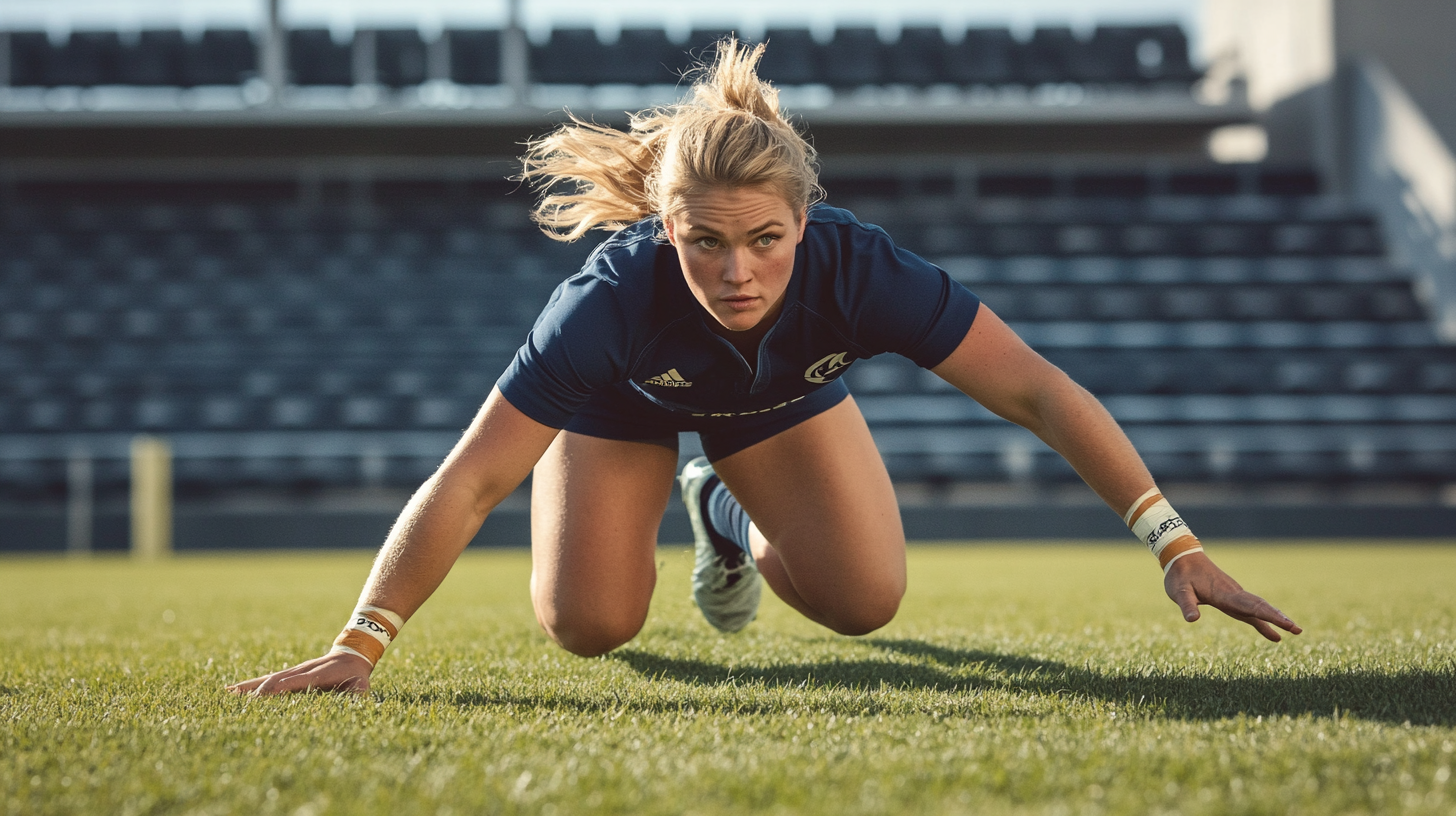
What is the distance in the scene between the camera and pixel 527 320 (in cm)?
1361

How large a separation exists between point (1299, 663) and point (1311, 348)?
11.9 m

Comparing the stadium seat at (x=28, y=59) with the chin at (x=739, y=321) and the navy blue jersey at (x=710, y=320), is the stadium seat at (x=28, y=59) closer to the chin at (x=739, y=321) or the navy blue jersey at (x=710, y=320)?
the navy blue jersey at (x=710, y=320)

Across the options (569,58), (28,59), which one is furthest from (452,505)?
(28,59)

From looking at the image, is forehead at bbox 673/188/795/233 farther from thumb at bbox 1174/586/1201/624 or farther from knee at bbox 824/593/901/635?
knee at bbox 824/593/901/635

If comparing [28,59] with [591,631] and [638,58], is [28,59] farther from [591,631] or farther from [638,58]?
Result: [591,631]

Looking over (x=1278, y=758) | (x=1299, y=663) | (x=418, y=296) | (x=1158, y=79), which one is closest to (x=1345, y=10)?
(x=1158, y=79)

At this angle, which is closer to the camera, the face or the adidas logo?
the face

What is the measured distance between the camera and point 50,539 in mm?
10539

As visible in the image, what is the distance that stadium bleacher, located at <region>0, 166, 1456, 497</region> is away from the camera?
38.3 ft

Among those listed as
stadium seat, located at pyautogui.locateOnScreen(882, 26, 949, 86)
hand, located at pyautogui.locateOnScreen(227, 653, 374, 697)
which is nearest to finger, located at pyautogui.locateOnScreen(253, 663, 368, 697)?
hand, located at pyautogui.locateOnScreen(227, 653, 374, 697)

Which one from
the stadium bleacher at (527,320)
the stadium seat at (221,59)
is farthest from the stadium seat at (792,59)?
the stadium seat at (221,59)

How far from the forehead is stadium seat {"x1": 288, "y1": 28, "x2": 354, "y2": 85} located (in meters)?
15.3

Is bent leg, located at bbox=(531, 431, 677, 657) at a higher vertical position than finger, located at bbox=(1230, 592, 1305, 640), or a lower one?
lower

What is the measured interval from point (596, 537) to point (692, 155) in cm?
118
